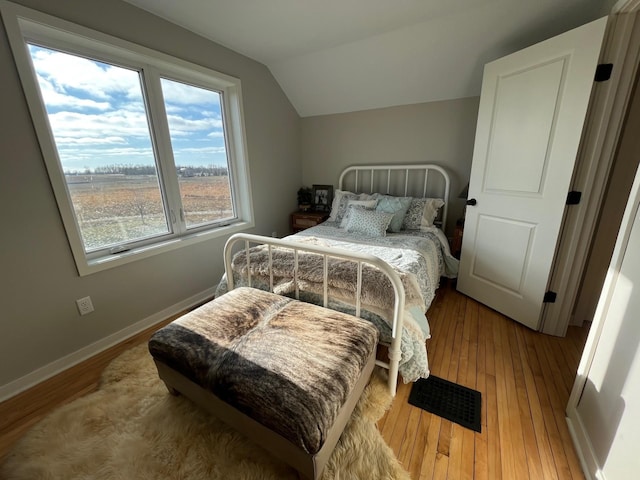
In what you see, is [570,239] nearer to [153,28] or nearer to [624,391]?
[624,391]

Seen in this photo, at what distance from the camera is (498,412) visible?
135 cm

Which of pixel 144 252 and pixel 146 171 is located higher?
pixel 146 171

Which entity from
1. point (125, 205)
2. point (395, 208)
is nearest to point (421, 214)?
point (395, 208)

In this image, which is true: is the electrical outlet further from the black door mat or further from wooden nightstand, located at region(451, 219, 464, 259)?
wooden nightstand, located at region(451, 219, 464, 259)

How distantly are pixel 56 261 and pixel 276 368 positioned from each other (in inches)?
63.1

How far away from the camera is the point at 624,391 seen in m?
0.95

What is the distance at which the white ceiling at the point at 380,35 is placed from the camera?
5.89 feet

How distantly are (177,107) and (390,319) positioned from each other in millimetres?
2404

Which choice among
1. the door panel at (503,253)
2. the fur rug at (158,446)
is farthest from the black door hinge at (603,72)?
the fur rug at (158,446)

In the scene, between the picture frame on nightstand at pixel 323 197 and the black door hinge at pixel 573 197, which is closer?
the black door hinge at pixel 573 197

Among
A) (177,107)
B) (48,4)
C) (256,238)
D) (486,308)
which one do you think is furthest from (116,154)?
(486,308)

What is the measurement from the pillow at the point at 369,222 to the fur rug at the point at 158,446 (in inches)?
53.8

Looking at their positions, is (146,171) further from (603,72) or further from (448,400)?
(603,72)

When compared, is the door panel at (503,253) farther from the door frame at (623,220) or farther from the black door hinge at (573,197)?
the door frame at (623,220)
